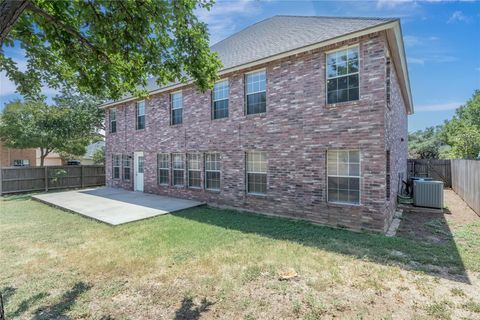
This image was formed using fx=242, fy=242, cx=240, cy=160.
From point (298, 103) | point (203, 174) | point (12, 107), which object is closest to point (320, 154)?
point (298, 103)

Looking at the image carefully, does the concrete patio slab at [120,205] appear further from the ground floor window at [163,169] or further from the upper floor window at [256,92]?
the upper floor window at [256,92]

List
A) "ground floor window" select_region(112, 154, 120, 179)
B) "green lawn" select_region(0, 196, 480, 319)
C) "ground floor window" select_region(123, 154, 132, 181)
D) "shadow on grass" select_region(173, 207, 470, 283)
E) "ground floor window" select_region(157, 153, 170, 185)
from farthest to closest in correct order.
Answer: "ground floor window" select_region(112, 154, 120, 179) < "ground floor window" select_region(123, 154, 132, 181) < "ground floor window" select_region(157, 153, 170, 185) < "shadow on grass" select_region(173, 207, 470, 283) < "green lawn" select_region(0, 196, 480, 319)

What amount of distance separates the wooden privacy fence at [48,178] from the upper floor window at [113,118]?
4.31 metres

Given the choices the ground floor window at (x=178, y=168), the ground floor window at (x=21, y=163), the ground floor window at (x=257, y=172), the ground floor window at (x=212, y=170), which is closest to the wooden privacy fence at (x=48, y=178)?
the ground floor window at (x=178, y=168)

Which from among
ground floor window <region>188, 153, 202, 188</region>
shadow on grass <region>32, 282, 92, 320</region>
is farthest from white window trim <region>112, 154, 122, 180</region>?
shadow on grass <region>32, 282, 92, 320</region>

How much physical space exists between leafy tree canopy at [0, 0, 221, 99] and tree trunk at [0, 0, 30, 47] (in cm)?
133

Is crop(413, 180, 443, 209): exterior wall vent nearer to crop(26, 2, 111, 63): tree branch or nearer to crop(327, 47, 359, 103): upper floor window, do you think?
crop(327, 47, 359, 103): upper floor window

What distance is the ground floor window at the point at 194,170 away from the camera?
1098 cm

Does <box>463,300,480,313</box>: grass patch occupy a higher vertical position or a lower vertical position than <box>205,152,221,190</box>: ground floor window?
lower

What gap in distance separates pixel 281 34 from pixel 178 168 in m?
7.51

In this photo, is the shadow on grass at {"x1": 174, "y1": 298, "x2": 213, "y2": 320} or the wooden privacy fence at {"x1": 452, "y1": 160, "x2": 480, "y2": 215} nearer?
the shadow on grass at {"x1": 174, "y1": 298, "x2": 213, "y2": 320}

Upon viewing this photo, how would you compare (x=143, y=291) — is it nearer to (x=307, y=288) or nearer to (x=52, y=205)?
(x=307, y=288)

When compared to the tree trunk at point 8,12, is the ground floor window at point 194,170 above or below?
below

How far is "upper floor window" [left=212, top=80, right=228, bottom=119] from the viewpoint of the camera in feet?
32.5
